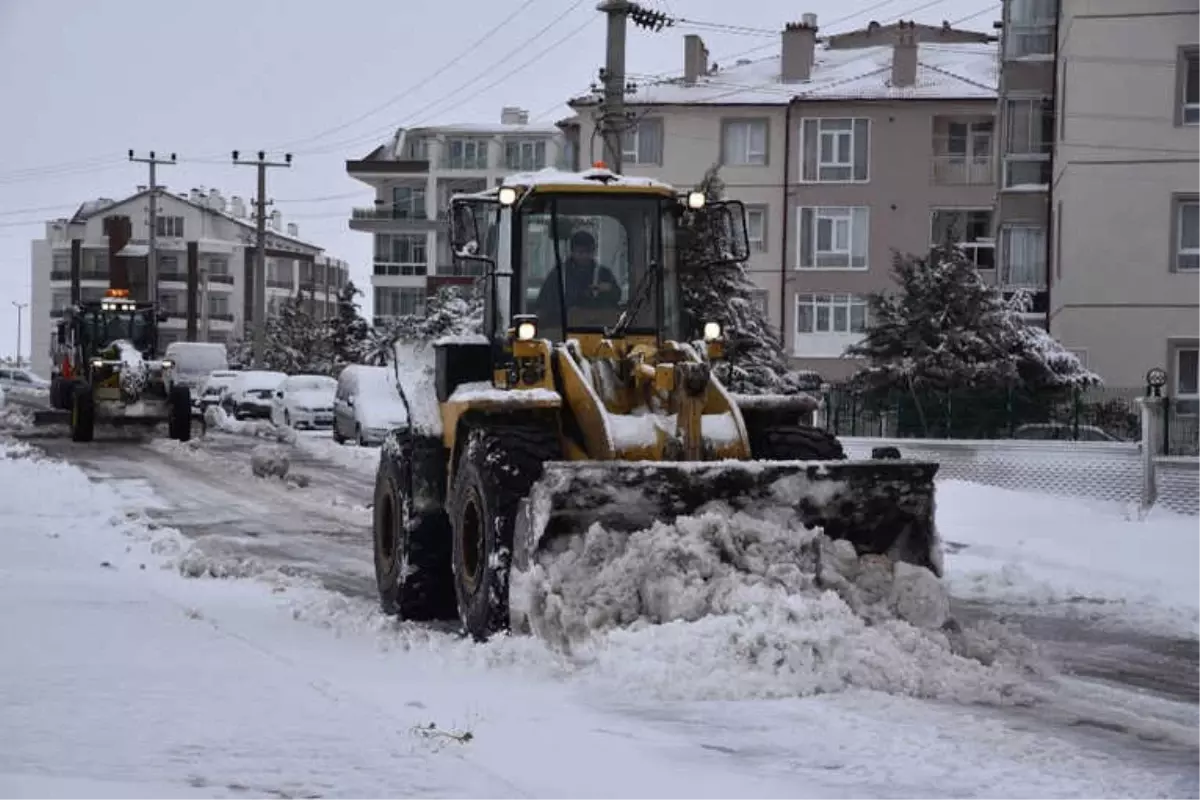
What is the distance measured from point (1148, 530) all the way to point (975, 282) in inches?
410

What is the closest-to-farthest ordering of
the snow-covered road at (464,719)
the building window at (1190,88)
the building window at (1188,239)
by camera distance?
the snow-covered road at (464,719)
the building window at (1190,88)
the building window at (1188,239)

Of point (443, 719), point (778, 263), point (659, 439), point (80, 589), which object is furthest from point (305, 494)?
point (778, 263)

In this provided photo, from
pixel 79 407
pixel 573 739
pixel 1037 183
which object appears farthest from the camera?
pixel 1037 183

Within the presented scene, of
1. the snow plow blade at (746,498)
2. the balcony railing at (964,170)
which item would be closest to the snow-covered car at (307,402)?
the balcony railing at (964,170)

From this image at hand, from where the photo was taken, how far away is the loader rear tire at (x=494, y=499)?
31.2ft

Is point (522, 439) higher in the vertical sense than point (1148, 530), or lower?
higher

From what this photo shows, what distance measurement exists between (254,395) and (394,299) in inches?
1654

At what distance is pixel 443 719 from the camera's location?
738 cm

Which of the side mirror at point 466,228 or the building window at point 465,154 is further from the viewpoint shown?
the building window at point 465,154

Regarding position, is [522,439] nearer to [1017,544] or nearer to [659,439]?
[659,439]

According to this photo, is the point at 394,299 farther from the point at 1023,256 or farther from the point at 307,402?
the point at 1023,256

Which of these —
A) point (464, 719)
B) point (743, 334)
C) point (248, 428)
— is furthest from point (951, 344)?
point (464, 719)

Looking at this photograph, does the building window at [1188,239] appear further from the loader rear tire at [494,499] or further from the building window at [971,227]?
the loader rear tire at [494,499]

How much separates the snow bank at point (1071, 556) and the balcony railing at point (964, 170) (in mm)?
28942
